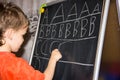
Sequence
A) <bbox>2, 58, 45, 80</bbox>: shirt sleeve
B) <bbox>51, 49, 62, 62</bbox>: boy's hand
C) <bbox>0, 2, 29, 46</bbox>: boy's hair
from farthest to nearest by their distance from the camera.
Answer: <bbox>51, 49, 62, 62</bbox>: boy's hand, <bbox>0, 2, 29, 46</bbox>: boy's hair, <bbox>2, 58, 45, 80</bbox>: shirt sleeve

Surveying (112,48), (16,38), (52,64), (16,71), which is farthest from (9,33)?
(112,48)

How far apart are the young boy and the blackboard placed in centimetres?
15

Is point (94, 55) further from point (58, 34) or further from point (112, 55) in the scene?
point (58, 34)

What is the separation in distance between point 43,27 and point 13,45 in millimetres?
564

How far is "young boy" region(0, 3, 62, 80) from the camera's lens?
1.59 metres

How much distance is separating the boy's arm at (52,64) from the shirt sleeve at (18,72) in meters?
0.14

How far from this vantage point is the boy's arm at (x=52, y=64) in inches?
68.6

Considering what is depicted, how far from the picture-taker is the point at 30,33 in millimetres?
2658

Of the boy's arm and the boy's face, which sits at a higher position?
the boy's face

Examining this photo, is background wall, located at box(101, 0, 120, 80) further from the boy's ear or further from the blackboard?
the boy's ear

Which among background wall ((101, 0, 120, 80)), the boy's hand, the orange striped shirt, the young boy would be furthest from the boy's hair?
background wall ((101, 0, 120, 80))

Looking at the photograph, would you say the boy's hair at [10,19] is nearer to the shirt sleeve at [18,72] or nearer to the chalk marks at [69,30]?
the shirt sleeve at [18,72]

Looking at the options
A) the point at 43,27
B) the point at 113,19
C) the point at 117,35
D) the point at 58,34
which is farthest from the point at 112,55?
the point at 43,27

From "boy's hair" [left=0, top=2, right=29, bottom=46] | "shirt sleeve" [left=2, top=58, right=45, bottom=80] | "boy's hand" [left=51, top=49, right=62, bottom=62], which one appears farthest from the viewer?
"boy's hand" [left=51, top=49, right=62, bottom=62]
